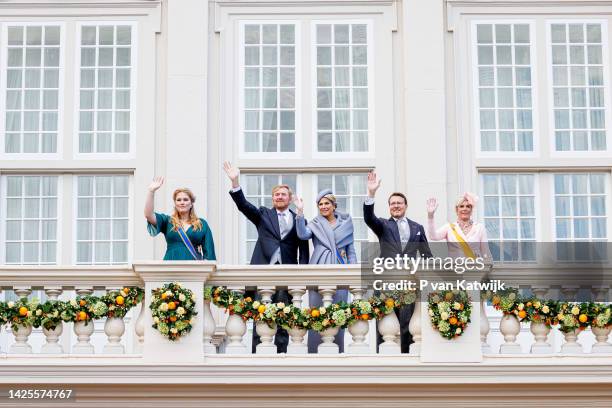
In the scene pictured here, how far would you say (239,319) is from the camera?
1194 cm

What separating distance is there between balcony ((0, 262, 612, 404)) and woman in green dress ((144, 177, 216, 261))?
0.50 m

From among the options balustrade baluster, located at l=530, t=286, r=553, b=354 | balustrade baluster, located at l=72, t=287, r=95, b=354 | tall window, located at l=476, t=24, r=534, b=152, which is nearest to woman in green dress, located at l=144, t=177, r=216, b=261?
balustrade baluster, located at l=72, t=287, r=95, b=354

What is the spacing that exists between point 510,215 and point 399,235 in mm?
3220

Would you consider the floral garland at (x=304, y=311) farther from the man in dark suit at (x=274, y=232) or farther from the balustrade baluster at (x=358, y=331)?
the man in dark suit at (x=274, y=232)

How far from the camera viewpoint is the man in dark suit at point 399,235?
12.2m

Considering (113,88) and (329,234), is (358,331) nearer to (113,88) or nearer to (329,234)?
(329,234)

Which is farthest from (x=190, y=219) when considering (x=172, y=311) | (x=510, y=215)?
(x=510, y=215)

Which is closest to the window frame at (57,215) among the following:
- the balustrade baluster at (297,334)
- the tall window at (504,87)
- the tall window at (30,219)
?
the tall window at (30,219)

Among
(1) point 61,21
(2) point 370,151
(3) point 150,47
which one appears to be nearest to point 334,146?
(2) point 370,151

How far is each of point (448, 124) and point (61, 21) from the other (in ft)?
15.2

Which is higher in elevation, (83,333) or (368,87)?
(368,87)

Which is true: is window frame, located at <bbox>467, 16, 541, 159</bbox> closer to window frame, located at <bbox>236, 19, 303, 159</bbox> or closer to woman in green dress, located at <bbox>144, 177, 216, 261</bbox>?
window frame, located at <bbox>236, 19, 303, 159</bbox>

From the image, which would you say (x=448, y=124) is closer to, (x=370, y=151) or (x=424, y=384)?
(x=370, y=151)

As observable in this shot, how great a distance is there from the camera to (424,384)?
38.8 ft
